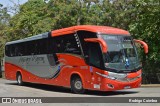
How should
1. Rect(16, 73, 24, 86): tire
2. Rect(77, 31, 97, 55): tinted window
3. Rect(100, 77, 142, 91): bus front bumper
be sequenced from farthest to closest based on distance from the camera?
Rect(16, 73, 24, 86): tire
Rect(77, 31, 97, 55): tinted window
Rect(100, 77, 142, 91): bus front bumper

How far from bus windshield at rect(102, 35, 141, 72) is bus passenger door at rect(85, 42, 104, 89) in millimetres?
364

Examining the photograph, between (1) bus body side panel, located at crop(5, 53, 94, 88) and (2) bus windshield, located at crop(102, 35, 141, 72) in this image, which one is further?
(1) bus body side panel, located at crop(5, 53, 94, 88)

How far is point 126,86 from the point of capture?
17484mm

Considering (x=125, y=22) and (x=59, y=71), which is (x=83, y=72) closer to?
(x=59, y=71)

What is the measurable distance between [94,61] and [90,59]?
29 cm

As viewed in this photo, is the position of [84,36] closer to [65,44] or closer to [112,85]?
[65,44]

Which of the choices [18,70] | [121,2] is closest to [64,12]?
[121,2]

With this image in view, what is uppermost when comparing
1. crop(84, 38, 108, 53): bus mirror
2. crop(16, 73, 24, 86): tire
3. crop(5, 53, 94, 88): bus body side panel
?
crop(84, 38, 108, 53): bus mirror

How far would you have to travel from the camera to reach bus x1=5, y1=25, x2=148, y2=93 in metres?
17.2

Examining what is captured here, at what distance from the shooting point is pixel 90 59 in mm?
17906

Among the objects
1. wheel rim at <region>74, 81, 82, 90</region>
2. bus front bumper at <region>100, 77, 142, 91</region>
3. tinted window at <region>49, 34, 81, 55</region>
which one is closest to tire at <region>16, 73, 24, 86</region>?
tinted window at <region>49, 34, 81, 55</region>

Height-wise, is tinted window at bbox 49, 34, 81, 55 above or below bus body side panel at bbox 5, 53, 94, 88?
above

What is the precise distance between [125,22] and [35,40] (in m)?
10.3

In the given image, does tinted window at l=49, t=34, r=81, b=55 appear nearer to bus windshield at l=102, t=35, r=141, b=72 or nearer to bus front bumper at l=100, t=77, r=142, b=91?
bus windshield at l=102, t=35, r=141, b=72
